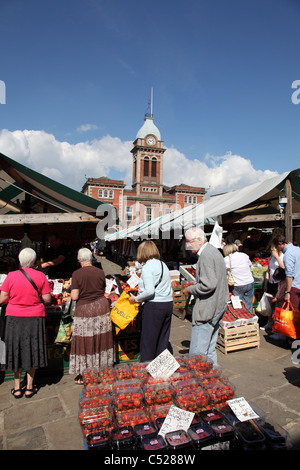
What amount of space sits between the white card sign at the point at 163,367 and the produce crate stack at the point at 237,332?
2.26 metres

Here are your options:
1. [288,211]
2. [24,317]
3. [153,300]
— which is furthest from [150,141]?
[24,317]

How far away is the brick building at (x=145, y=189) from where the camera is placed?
42.4 meters

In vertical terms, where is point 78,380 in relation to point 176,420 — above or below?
below

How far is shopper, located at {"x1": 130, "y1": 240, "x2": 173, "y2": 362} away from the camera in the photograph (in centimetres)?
313

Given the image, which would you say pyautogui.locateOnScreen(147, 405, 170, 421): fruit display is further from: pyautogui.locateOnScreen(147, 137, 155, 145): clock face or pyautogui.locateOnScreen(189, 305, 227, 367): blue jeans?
pyautogui.locateOnScreen(147, 137, 155, 145): clock face

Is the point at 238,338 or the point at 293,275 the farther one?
the point at 238,338

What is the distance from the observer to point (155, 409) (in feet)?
6.94

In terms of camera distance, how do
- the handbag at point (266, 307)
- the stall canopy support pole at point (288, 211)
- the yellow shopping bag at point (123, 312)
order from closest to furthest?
1. the yellow shopping bag at point (123, 312)
2. the handbag at point (266, 307)
3. the stall canopy support pole at point (288, 211)

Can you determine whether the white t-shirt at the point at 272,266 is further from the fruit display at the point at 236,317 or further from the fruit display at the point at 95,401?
the fruit display at the point at 95,401

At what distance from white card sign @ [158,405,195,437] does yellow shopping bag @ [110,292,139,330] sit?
1512 mm

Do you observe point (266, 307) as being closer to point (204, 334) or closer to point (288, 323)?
point (288, 323)

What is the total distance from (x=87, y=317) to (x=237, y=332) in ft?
8.67

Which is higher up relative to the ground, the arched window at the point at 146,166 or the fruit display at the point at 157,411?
the arched window at the point at 146,166

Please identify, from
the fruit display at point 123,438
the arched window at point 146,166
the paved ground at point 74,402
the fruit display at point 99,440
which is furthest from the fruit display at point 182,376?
the arched window at point 146,166
